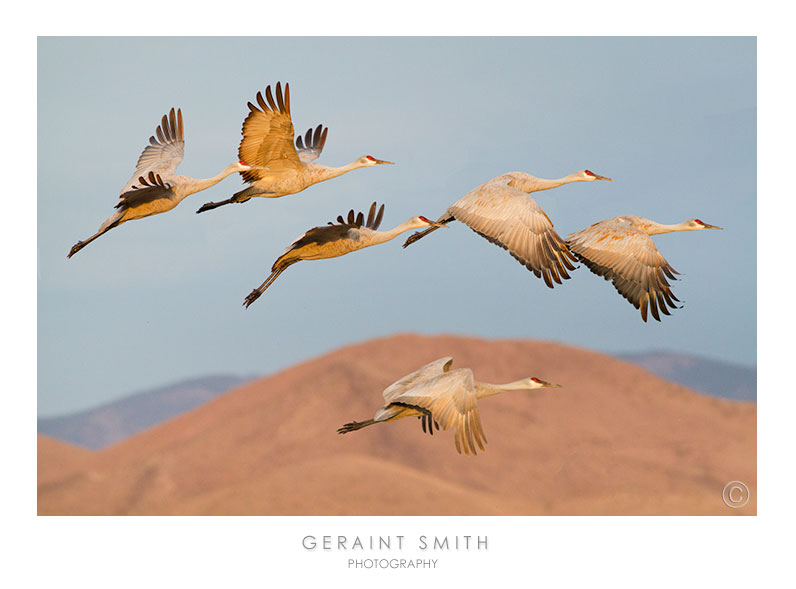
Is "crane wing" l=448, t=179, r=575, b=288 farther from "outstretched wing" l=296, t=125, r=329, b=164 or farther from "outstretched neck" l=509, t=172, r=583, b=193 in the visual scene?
"outstretched wing" l=296, t=125, r=329, b=164

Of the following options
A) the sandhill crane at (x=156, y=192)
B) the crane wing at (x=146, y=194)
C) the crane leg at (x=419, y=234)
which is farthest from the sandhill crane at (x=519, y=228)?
the crane wing at (x=146, y=194)

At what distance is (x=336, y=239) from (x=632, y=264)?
288 centimetres

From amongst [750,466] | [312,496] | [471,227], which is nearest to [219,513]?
[312,496]

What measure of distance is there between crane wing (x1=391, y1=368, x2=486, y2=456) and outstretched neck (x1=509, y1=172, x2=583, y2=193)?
2572 mm

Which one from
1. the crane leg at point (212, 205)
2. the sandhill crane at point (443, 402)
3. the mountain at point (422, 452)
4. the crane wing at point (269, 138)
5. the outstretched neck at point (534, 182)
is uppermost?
A: the crane wing at point (269, 138)

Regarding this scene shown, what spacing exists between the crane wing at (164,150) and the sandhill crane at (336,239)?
1846 millimetres

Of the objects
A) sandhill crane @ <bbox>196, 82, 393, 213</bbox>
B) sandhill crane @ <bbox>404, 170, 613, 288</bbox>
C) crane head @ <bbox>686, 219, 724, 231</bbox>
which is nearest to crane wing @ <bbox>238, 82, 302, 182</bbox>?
sandhill crane @ <bbox>196, 82, 393, 213</bbox>

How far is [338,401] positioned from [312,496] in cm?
208

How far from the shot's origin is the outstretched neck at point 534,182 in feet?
35.1

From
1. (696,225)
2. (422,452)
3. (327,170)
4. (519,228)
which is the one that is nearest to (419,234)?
(327,170)

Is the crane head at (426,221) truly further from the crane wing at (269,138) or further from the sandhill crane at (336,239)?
the crane wing at (269,138)

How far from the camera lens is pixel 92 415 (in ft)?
47.5

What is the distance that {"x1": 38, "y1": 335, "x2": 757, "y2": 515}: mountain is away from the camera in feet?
44.9

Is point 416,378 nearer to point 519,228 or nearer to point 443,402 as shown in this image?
point 443,402
